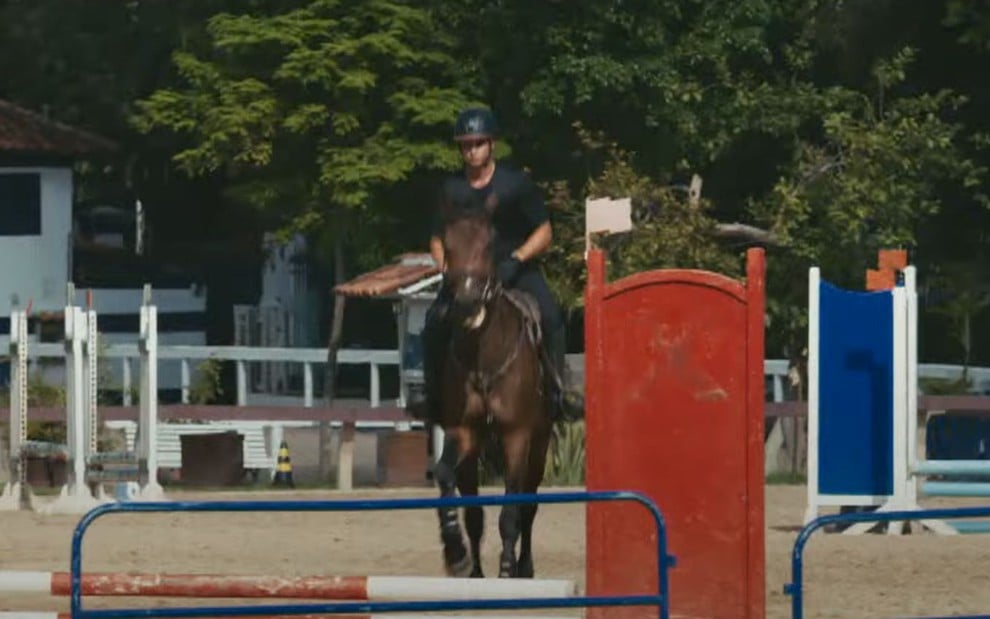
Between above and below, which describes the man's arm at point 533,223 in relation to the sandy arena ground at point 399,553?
above

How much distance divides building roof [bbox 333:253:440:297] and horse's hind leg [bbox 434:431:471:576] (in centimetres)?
1559

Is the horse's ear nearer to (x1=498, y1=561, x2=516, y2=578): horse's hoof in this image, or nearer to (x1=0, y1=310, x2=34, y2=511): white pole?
(x1=498, y1=561, x2=516, y2=578): horse's hoof

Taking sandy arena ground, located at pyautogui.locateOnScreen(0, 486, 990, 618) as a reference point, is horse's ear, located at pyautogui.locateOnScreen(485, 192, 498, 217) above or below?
above

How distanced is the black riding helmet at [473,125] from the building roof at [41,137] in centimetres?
3575

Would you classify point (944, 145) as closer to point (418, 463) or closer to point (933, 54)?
point (933, 54)

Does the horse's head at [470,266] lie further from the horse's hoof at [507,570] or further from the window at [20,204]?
the window at [20,204]

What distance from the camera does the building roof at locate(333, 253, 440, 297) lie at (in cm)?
3125

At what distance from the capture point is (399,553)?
17.5 m

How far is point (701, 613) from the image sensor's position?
12531 millimetres

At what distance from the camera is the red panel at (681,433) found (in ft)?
41.0

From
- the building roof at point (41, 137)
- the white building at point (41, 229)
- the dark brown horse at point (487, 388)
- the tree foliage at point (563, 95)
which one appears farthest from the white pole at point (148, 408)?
the white building at point (41, 229)

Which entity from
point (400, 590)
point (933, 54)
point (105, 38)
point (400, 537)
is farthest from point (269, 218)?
point (400, 590)

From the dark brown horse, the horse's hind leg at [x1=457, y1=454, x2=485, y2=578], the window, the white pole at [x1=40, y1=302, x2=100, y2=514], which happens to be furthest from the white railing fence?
the dark brown horse

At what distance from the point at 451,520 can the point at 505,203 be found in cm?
154
